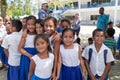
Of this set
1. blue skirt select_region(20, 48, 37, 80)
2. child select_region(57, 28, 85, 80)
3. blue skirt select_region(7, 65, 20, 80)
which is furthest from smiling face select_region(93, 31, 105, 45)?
blue skirt select_region(7, 65, 20, 80)

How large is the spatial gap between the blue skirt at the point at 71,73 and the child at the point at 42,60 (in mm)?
272

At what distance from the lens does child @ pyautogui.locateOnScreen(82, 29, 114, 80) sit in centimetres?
384

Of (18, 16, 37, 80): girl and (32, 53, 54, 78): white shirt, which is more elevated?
(18, 16, 37, 80): girl

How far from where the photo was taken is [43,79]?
3592 millimetres

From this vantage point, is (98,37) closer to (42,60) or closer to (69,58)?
(69,58)

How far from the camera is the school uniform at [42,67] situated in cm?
355

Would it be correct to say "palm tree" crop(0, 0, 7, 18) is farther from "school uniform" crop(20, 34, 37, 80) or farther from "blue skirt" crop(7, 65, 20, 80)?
"school uniform" crop(20, 34, 37, 80)

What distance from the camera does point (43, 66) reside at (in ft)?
11.7

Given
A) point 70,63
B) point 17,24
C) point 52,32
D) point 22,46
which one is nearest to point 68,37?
point 52,32

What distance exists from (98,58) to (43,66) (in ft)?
2.91

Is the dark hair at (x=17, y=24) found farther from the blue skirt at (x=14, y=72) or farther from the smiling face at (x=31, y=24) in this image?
the blue skirt at (x=14, y=72)

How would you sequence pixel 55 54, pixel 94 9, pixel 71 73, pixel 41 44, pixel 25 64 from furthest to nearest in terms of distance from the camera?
pixel 94 9, pixel 25 64, pixel 71 73, pixel 55 54, pixel 41 44

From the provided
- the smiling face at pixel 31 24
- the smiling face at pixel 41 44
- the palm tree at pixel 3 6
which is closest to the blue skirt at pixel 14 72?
the smiling face at pixel 31 24

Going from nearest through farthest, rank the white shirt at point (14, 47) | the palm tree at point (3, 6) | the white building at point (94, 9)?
the white shirt at point (14, 47), the palm tree at point (3, 6), the white building at point (94, 9)
